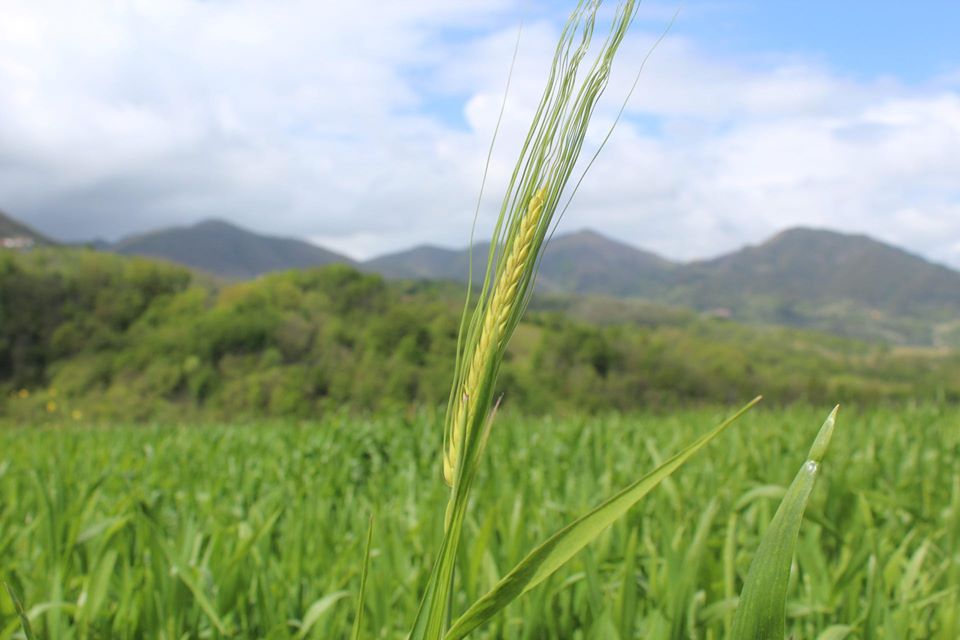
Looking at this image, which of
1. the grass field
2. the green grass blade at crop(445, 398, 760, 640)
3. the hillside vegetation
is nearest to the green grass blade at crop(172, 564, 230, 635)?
the grass field

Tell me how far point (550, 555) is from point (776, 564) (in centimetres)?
17

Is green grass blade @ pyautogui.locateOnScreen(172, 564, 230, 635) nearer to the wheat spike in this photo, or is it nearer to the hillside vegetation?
the wheat spike

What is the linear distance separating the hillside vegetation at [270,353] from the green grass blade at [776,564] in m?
28.6

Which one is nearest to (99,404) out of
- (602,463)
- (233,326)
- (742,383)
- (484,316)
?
(233,326)

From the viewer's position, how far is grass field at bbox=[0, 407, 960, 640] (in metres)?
1.45

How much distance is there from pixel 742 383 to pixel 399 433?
42220 mm

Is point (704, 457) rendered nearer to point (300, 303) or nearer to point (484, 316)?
point (484, 316)

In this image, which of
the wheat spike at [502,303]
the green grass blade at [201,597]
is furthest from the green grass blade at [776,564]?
the green grass blade at [201,597]

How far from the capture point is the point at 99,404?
36.3m

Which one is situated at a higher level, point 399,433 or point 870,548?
point 870,548

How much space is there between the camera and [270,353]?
116ft

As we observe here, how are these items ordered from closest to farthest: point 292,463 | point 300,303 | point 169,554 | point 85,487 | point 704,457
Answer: point 169,554 → point 85,487 → point 704,457 → point 292,463 → point 300,303

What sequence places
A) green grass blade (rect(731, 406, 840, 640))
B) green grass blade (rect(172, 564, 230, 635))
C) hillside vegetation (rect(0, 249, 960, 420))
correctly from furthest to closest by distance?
hillside vegetation (rect(0, 249, 960, 420)), green grass blade (rect(172, 564, 230, 635)), green grass blade (rect(731, 406, 840, 640))

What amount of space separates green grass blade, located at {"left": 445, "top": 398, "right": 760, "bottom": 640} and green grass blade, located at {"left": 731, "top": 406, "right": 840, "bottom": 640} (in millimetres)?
60
